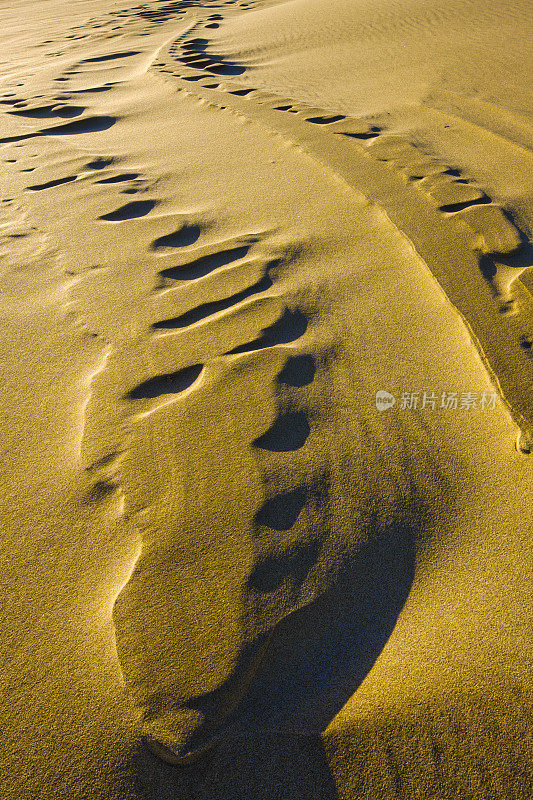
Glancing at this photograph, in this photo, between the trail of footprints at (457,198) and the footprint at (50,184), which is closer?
the trail of footprints at (457,198)

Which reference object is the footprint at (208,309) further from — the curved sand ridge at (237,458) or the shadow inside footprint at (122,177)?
the shadow inside footprint at (122,177)

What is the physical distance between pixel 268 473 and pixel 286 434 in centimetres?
12

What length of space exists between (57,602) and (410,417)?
86cm

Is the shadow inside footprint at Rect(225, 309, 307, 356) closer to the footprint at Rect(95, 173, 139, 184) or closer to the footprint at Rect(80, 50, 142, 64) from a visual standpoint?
the footprint at Rect(95, 173, 139, 184)

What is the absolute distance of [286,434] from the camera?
1.16 m

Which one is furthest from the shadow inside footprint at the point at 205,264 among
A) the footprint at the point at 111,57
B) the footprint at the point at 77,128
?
the footprint at the point at 111,57

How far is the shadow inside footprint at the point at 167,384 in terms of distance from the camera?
1.26 m

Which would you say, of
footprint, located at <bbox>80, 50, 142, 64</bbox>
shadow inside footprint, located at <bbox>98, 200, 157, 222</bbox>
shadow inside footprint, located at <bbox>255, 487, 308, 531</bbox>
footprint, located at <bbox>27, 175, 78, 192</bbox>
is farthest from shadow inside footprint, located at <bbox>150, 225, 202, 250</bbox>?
footprint, located at <bbox>80, 50, 142, 64</bbox>

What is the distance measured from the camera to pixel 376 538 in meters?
0.99

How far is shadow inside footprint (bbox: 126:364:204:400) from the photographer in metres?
1.26

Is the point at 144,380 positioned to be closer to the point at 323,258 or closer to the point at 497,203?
the point at 323,258

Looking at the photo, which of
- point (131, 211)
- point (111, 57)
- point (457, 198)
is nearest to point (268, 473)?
point (131, 211)

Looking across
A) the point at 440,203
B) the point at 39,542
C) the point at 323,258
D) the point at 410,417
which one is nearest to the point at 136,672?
the point at 39,542

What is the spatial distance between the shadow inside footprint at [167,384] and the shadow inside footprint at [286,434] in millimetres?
263
